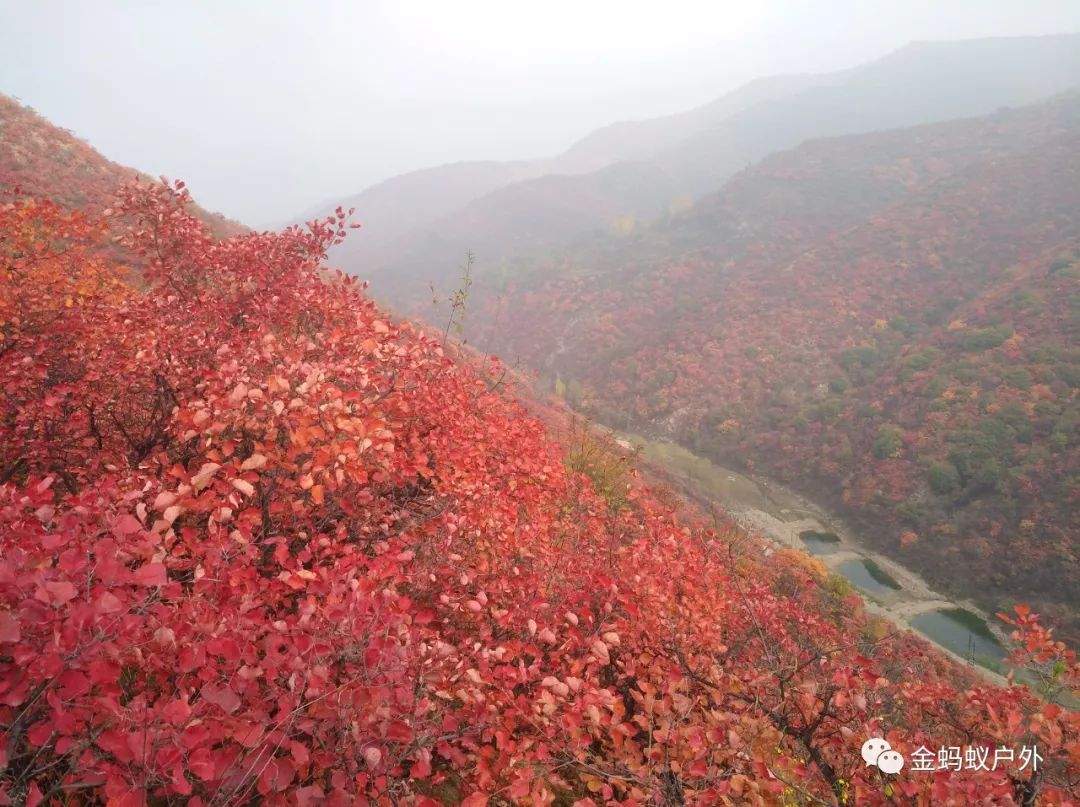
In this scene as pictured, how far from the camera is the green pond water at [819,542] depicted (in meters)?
28.3

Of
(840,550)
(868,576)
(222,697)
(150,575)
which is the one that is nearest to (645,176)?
(840,550)

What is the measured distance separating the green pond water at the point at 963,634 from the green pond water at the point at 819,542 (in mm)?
5427

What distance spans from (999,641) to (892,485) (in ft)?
33.2

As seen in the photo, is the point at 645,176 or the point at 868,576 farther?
the point at 645,176

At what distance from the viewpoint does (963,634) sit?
2248 cm

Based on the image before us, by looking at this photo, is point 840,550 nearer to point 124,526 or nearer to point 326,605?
point 326,605

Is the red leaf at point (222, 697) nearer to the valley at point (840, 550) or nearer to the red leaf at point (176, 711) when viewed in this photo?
the red leaf at point (176, 711)

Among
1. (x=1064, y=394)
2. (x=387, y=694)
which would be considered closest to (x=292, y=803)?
(x=387, y=694)

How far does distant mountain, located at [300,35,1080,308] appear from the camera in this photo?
95.6 m

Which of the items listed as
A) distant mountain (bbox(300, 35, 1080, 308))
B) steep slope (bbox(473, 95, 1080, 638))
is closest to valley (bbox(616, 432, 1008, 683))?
steep slope (bbox(473, 95, 1080, 638))

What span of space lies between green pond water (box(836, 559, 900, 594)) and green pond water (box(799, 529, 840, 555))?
128 centimetres

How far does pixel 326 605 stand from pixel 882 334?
169 ft

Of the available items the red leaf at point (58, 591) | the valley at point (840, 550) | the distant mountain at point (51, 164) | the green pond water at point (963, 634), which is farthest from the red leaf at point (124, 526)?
the green pond water at point (963, 634)

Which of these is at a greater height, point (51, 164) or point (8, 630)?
point (51, 164)
